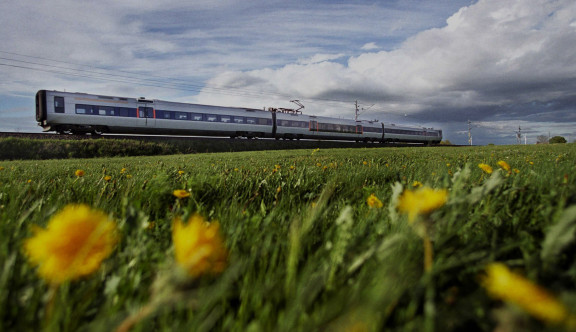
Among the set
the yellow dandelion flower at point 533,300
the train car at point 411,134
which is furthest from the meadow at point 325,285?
the train car at point 411,134

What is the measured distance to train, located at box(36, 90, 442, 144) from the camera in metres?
19.0

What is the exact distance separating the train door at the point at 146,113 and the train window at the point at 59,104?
4231 millimetres

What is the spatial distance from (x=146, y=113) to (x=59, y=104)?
496cm

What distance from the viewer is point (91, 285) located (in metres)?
0.66

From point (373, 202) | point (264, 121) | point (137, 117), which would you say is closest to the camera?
point (373, 202)

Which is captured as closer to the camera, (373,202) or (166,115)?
(373,202)

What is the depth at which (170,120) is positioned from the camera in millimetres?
22844

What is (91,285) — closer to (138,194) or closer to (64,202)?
(138,194)

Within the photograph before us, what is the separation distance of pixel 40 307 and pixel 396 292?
668mm

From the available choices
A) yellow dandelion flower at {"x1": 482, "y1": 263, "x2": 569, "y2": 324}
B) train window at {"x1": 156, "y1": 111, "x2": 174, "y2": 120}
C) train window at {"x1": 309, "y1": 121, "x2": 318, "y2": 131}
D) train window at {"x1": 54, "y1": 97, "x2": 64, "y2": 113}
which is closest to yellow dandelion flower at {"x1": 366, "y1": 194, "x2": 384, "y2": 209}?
yellow dandelion flower at {"x1": 482, "y1": 263, "x2": 569, "y2": 324}

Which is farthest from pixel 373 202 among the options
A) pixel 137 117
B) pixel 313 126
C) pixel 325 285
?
pixel 313 126

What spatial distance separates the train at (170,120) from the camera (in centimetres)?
1902

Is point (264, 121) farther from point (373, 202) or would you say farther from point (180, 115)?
point (373, 202)

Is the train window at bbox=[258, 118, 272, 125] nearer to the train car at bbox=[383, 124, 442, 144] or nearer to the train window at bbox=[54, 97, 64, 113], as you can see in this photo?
the train window at bbox=[54, 97, 64, 113]
